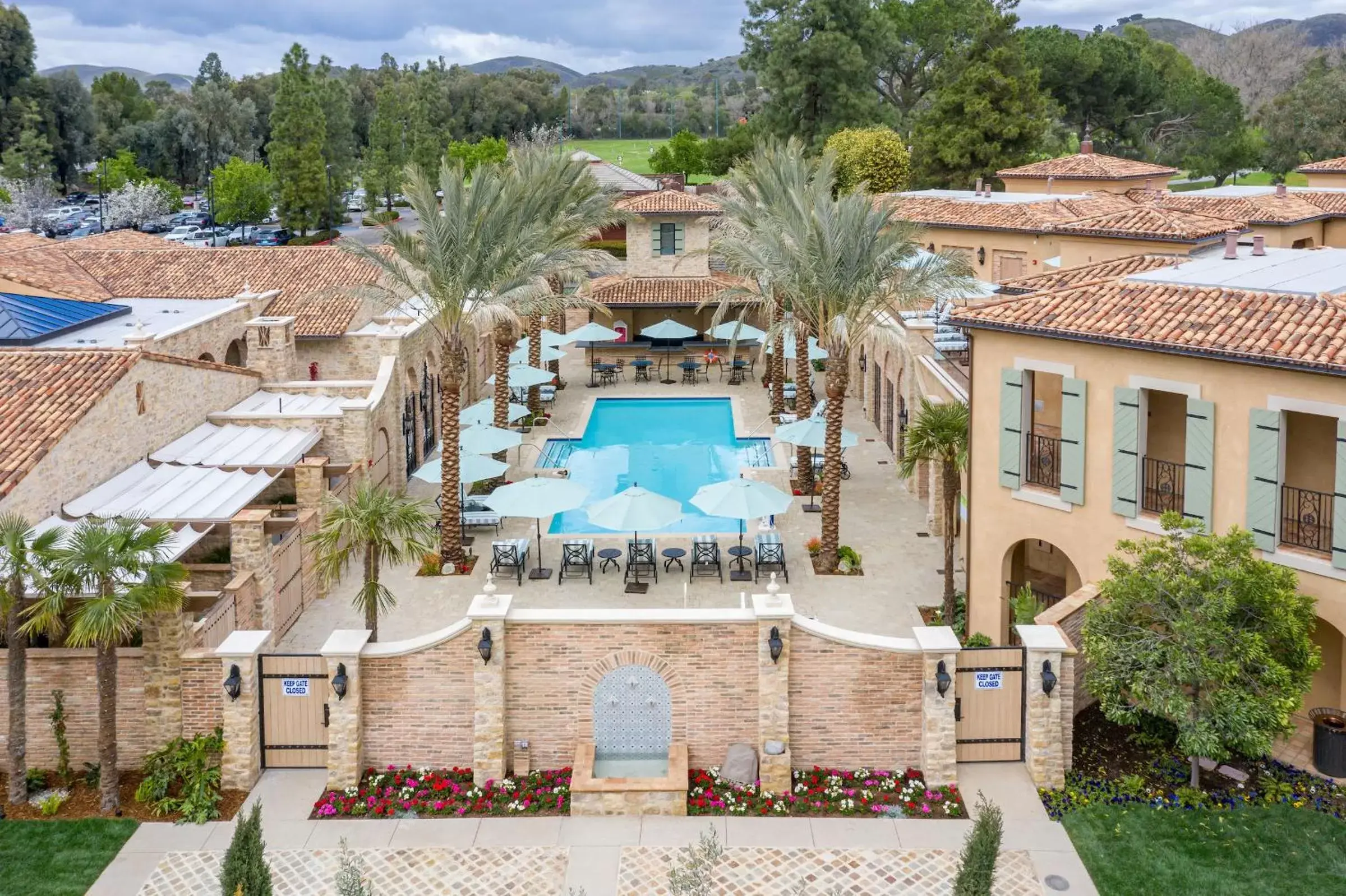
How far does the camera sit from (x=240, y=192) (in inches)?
3233

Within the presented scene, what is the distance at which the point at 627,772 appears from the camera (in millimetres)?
15633

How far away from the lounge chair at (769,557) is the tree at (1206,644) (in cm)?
986

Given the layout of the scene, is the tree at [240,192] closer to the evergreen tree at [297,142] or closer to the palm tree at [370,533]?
the evergreen tree at [297,142]

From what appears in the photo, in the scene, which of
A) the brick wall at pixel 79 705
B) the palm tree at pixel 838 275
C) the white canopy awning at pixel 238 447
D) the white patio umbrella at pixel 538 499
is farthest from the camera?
the white patio umbrella at pixel 538 499

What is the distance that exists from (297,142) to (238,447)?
204 ft

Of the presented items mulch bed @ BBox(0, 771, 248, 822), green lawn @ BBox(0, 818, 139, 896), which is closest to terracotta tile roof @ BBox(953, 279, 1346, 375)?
mulch bed @ BBox(0, 771, 248, 822)

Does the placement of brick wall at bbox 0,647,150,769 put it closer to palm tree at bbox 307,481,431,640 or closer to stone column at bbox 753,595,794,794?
palm tree at bbox 307,481,431,640

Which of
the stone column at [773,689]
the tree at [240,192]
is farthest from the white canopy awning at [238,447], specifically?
the tree at [240,192]

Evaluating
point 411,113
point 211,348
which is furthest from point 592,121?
point 211,348

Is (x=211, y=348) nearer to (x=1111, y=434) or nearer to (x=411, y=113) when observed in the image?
(x=1111, y=434)

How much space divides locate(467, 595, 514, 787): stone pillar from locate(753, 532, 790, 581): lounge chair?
382 inches

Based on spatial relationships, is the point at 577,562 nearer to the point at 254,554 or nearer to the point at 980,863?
the point at 254,554

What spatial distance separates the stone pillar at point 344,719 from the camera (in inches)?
611

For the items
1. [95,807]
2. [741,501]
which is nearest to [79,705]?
[95,807]
